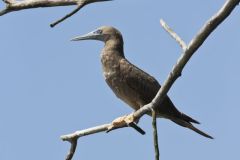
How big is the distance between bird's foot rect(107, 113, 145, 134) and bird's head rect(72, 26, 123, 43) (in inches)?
Result: 113

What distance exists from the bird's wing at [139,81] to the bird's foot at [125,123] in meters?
2.06

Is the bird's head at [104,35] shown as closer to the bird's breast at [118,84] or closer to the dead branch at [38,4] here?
the bird's breast at [118,84]

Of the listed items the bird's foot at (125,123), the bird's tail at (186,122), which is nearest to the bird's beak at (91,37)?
the bird's tail at (186,122)

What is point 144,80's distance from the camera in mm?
9805

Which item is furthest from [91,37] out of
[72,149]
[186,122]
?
[72,149]

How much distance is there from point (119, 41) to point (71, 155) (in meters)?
3.65

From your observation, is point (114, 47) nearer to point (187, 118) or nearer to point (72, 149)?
point (187, 118)

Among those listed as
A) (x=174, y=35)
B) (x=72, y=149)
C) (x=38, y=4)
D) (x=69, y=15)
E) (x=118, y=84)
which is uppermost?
(x=38, y=4)

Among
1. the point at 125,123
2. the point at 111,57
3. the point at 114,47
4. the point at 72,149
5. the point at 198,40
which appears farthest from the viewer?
the point at 114,47

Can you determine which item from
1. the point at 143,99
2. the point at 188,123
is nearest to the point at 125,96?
the point at 143,99

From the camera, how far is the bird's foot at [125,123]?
6895 millimetres

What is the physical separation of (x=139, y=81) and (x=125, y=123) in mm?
2526

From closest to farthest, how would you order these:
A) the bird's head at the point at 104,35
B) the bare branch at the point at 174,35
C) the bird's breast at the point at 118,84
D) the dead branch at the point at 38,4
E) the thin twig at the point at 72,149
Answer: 1. the bare branch at the point at 174,35
2. the dead branch at the point at 38,4
3. the thin twig at the point at 72,149
4. the bird's breast at the point at 118,84
5. the bird's head at the point at 104,35

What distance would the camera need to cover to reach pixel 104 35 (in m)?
10.4
